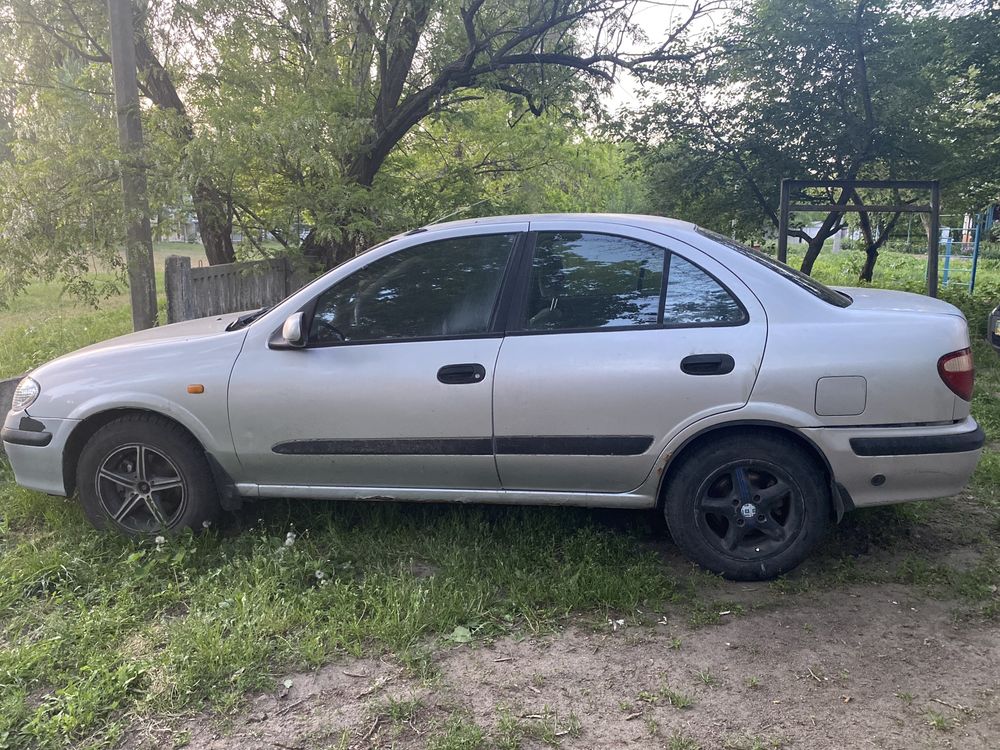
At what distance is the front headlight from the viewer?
4.19 m

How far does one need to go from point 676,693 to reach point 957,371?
185 centimetres

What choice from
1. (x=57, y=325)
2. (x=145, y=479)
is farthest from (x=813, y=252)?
(x=57, y=325)

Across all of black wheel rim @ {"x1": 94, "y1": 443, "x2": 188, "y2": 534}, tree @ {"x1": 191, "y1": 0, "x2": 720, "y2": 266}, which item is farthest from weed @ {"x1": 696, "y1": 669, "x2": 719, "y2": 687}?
tree @ {"x1": 191, "y1": 0, "x2": 720, "y2": 266}

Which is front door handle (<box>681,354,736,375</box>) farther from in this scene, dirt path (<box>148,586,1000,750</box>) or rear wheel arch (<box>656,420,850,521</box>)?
dirt path (<box>148,586,1000,750</box>)

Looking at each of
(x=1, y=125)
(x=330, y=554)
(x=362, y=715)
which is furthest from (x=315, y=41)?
(x=362, y=715)

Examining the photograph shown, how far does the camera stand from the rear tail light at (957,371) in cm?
342

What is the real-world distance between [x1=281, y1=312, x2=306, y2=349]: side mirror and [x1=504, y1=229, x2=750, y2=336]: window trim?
3.18 ft

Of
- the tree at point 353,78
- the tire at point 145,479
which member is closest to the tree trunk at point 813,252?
the tree at point 353,78

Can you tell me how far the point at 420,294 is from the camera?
392 cm

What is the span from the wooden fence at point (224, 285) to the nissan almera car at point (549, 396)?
2.26 m

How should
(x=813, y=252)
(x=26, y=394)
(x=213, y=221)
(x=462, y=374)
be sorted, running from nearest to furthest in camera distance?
(x=462, y=374) → (x=26, y=394) → (x=213, y=221) → (x=813, y=252)

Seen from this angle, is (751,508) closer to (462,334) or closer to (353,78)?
(462,334)

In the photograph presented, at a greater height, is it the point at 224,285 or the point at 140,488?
the point at 224,285

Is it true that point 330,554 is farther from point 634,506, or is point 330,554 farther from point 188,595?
point 634,506
